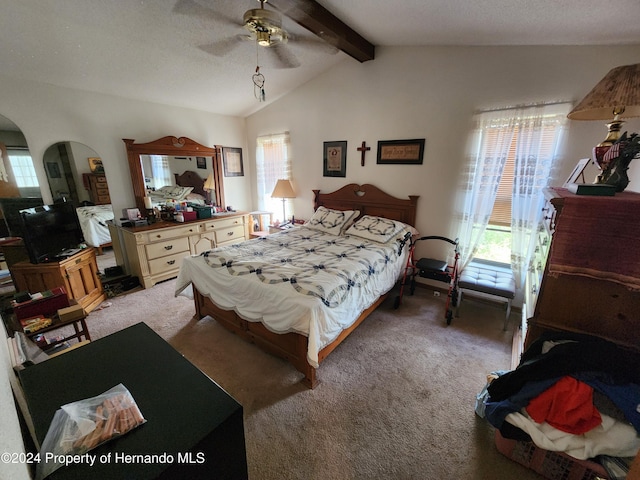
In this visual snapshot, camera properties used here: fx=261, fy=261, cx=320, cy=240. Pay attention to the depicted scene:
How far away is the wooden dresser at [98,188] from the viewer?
3.14 m

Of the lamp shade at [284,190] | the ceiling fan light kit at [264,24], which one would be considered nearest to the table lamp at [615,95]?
the ceiling fan light kit at [264,24]

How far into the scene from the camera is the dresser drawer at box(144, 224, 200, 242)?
3268 mm

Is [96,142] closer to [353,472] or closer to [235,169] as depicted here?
[235,169]

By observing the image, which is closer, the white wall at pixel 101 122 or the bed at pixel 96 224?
the white wall at pixel 101 122

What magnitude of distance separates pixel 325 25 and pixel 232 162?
2848mm

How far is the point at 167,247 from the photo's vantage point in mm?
3467

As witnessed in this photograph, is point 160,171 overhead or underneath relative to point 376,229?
overhead

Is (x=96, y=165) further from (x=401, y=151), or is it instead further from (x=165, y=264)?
(x=401, y=151)

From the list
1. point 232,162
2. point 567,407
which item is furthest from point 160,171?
point 567,407

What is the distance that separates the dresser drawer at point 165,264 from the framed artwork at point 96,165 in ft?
4.15

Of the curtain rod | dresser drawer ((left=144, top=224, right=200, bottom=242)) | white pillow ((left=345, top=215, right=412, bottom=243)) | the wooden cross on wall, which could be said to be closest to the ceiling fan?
the wooden cross on wall

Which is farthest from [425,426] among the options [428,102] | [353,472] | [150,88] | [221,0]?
[150,88]

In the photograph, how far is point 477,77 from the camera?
2590mm

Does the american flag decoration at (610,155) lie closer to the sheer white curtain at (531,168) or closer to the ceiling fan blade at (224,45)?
the sheer white curtain at (531,168)
